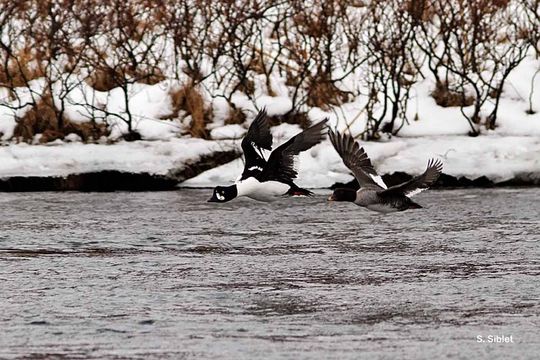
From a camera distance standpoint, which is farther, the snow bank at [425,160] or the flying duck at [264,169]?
the snow bank at [425,160]

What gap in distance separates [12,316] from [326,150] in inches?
327

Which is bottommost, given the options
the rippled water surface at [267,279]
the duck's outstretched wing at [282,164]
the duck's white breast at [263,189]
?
the rippled water surface at [267,279]

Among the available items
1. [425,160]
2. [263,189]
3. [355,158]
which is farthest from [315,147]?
[355,158]

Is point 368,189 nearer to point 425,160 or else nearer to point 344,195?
point 344,195

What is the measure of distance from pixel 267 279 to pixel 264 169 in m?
2.50

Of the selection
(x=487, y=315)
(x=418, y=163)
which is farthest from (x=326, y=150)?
(x=487, y=315)

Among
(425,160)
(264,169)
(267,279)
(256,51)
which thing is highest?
(256,51)

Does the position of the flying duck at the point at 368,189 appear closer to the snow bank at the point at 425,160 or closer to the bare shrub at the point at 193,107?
the snow bank at the point at 425,160

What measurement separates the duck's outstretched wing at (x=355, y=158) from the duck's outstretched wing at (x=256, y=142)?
0.71m

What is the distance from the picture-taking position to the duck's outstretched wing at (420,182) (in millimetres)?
9289

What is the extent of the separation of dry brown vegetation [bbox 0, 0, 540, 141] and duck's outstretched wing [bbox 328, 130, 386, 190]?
217 inches

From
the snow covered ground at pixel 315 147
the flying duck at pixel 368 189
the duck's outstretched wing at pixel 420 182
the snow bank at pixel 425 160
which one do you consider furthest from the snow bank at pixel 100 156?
the duck's outstretched wing at pixel 420 182

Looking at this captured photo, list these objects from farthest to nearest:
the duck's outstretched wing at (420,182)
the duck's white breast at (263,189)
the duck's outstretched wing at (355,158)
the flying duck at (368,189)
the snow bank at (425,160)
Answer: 1. the snow bank at (425,160)
2. the duck's white breast at (263,189)
3. the duck's outstretched wing at (355,158)
4. the flying duck at (368,189)
5. the duck's outstretched wing at (420,182)

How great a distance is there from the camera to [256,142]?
34.6 ft
